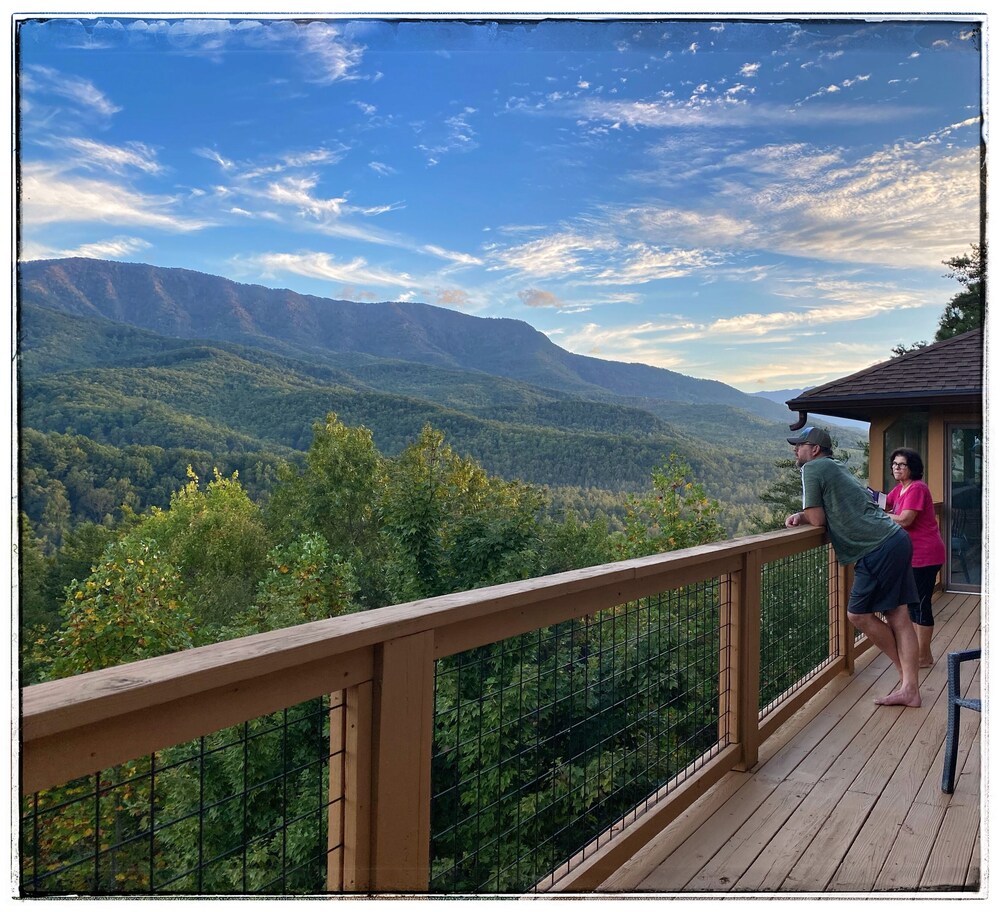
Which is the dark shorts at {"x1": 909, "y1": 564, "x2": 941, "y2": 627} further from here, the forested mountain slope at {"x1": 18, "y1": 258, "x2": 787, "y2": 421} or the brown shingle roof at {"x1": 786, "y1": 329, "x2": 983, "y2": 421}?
the forested mountain slope at {"x1": 18, "y1": 258, "x2": 787, "y2": 421}

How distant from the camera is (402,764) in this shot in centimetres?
132

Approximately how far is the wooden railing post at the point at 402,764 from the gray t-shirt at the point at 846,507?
2587 mm

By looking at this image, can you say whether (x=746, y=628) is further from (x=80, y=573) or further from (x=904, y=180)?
(x=80, y=573)

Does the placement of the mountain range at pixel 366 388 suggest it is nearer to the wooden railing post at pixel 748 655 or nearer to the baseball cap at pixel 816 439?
the baseball cap at pixel 816 439

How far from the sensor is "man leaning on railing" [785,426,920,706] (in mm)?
3389

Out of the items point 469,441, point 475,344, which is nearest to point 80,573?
point 469,441

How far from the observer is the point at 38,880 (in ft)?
3.83

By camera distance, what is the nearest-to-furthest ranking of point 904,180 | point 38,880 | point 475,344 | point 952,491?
point 38,880
point 904,180
point 952,491
point 475,344

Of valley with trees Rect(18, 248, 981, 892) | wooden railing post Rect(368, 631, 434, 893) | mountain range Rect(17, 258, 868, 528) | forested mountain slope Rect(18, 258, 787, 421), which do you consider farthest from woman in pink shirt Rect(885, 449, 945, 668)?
forested mountain slope Rect(18, 258, 787, 421)

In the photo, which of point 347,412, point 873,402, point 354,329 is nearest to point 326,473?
point 347,412

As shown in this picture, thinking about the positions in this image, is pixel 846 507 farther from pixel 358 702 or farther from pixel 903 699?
pixel 358 702

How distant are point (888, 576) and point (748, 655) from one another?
1.06m

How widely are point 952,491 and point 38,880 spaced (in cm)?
830

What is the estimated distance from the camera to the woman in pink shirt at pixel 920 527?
4.12 m
